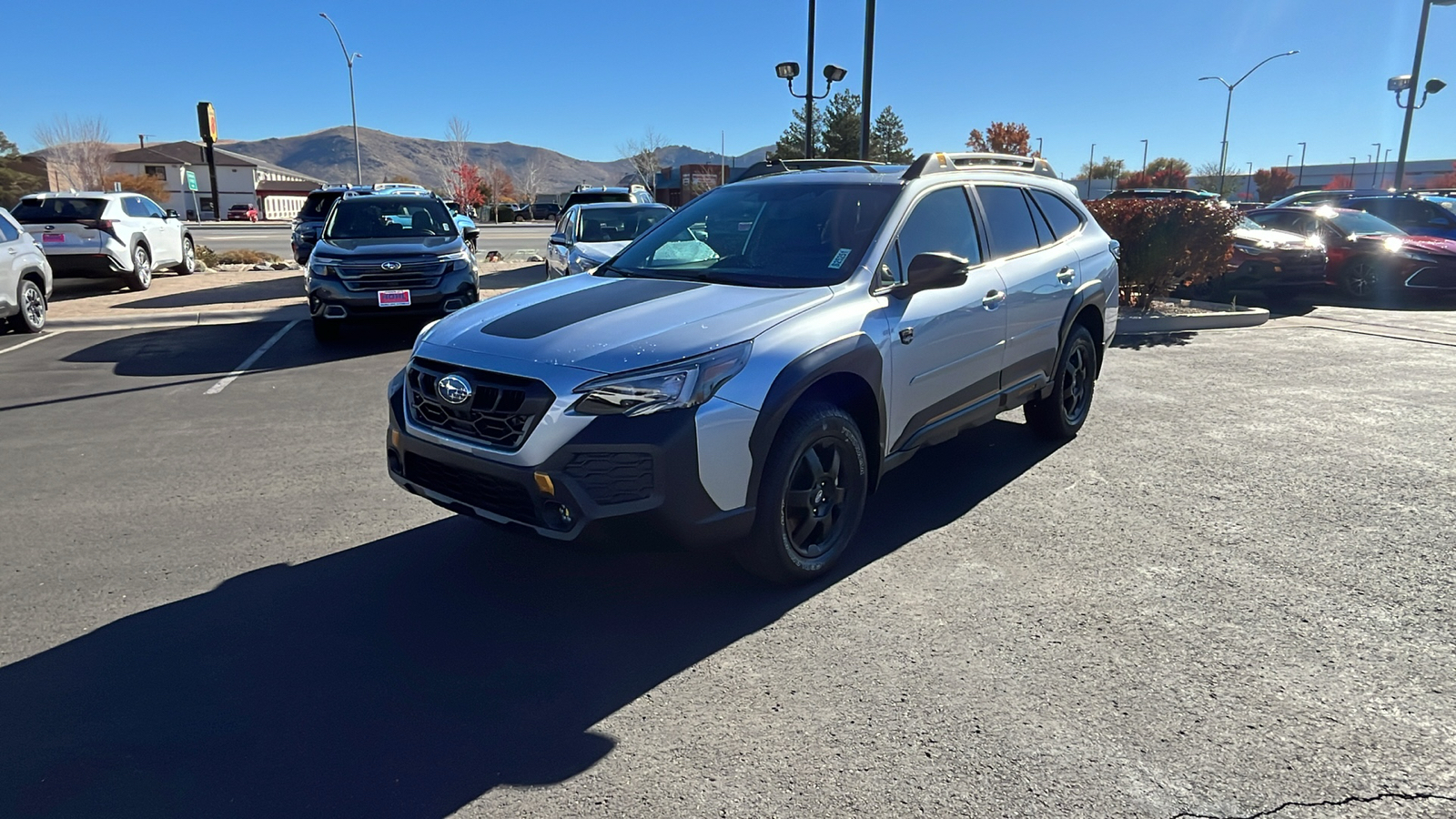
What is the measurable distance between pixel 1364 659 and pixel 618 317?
3.10 meters

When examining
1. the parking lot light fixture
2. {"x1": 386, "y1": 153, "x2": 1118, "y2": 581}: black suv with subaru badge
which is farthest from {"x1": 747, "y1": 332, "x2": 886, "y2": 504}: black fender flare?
the parking lot light fixture

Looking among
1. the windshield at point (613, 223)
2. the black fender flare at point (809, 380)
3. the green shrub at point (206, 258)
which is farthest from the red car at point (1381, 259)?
the green shrub at point (206, 258)

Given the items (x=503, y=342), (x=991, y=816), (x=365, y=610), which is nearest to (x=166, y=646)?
(x=365, y=610)

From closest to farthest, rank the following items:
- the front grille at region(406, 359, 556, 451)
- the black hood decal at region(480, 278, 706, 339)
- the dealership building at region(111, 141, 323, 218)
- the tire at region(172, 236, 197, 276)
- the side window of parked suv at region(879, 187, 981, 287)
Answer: the front grille at region(406, 359, 556, 451) < the black hood decal at region(480, 278, 706, 339) < the side window of parked suv at region(879, 187, 981, 287) < the tire at region(172, 236, 197, 276) < the dealership building at region(111, 141, 323, 218)

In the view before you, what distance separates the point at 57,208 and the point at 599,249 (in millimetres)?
9343

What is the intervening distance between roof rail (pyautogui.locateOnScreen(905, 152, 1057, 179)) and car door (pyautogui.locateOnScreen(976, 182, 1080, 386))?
0.61 feet

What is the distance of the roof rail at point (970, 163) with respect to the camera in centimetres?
485

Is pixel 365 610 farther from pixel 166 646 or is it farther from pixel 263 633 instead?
pixel 166 646

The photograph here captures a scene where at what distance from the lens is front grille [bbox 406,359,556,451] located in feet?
11.3

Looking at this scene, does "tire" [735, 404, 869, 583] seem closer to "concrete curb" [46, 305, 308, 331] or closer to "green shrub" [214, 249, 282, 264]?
"concrete curb" [46, 305, 308, 331]

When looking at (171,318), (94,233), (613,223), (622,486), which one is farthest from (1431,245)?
(94,233)

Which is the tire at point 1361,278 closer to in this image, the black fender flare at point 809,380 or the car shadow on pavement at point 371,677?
the car shadow on pavement at point 371,677

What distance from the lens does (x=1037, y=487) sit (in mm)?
5336

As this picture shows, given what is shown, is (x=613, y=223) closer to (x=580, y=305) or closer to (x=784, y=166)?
(x=784, y=166)
